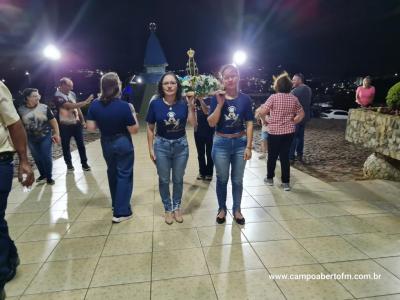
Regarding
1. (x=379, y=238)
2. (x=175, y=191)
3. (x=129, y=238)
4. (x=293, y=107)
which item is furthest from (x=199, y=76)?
(x=379, y=238)

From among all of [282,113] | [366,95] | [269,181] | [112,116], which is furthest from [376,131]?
[112,116]

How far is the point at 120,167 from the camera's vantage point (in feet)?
14.1

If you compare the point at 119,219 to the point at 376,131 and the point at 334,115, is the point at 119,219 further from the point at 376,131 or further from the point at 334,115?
the point at 334,115

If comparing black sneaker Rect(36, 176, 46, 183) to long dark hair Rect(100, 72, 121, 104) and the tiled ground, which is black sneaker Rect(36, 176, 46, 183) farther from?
long dark hair Rect(100, 72, 121, 104)

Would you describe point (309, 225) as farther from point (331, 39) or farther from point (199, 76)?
point (331, 39)

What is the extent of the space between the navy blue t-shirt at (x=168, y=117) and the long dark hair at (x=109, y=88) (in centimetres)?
51

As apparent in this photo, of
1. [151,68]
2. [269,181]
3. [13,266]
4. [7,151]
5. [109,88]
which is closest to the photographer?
[7,151]

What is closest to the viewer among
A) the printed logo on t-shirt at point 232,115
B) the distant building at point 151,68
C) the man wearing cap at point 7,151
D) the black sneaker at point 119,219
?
the man wearing cap at point 7,151

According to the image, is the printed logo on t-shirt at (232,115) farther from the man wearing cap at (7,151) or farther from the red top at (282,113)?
the man wearing cap at (7,151)

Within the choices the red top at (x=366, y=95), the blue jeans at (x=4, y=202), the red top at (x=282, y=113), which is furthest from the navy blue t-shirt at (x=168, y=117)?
the red top at (x=366, y=95)

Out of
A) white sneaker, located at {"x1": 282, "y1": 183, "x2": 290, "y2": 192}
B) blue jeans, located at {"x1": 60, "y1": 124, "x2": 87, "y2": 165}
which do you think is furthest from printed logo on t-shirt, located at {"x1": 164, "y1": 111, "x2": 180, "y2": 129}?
blue jeans, located at {"x1": 60, "y1": 124, "x2": 87, "y2": 165}

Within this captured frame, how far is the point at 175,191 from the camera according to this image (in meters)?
4.35

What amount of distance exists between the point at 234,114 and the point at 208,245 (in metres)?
1.56

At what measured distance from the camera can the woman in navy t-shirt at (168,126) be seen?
3961mm
